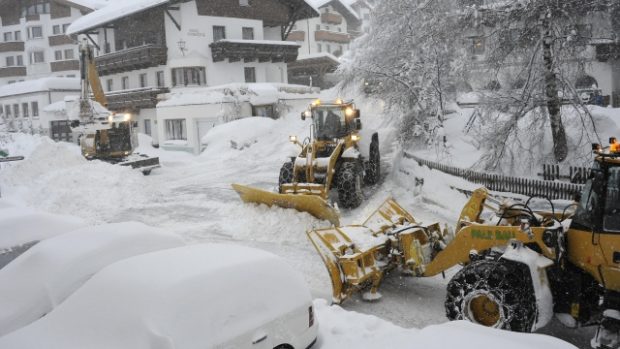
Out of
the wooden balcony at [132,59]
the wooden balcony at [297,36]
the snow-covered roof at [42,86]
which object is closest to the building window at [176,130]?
the wooden balcony at [132,59]

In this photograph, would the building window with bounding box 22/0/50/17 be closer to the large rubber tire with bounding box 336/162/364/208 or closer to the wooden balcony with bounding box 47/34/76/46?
the wooden balcony with bounding box 47/34/76/46

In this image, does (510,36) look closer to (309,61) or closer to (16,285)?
(16,285)

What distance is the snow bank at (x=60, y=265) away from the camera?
5.56 meters

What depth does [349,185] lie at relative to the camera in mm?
12734

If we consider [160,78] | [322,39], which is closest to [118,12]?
[160,78]

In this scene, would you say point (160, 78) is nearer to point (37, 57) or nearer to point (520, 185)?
point (37, 57)

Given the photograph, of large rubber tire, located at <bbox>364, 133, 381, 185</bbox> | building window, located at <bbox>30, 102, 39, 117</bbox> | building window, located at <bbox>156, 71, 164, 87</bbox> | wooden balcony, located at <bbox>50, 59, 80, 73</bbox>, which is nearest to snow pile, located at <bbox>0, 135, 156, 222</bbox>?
large rubber tire, located at <bbox>364, 133, 381, 185</bbox>

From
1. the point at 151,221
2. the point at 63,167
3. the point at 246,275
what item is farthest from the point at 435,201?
the point at 63,167

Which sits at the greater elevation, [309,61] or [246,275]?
[309,61]

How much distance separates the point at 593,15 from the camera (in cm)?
1237

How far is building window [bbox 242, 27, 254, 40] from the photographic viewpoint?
35.7 m

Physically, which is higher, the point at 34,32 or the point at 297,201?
the point at 34,32

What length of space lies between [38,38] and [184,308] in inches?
2252

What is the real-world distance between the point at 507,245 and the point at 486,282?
611mm
